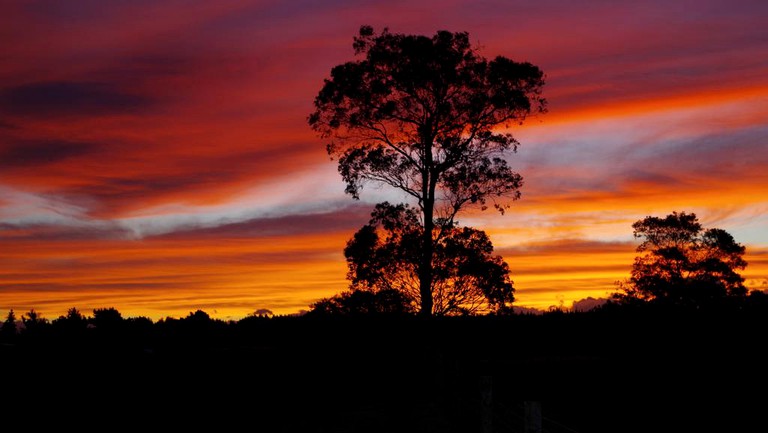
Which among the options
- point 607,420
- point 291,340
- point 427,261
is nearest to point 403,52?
point 427,261

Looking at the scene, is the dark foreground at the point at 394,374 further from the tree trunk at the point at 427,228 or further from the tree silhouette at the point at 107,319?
the tree trunk at the point at 427,228

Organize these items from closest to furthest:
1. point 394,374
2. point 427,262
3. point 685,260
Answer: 1. point 394,374
2. point 427,262
3. point 685,260

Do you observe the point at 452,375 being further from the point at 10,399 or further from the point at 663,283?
the point at 663,283

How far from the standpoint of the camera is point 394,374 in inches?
1197

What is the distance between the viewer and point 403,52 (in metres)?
38.7

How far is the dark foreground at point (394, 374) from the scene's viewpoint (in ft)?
71.9

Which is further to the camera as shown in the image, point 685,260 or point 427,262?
point 685,260

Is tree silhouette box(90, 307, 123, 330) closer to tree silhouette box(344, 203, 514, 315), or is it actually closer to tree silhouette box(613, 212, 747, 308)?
tree silhouette box(344, 203, 514, 315)

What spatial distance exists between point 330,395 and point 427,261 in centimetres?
1248

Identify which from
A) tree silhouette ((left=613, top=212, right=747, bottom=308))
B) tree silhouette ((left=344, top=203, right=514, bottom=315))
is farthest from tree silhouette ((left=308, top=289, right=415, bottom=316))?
tree silhouette ((left=613, top=212, right=747, bottom=308))

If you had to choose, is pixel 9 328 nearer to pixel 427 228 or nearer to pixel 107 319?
pixel 107 319

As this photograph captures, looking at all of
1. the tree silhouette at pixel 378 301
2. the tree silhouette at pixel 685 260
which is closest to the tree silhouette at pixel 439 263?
the tree silhouette at pixel 378 301

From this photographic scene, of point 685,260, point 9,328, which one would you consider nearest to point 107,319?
point 9,328

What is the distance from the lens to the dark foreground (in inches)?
862
